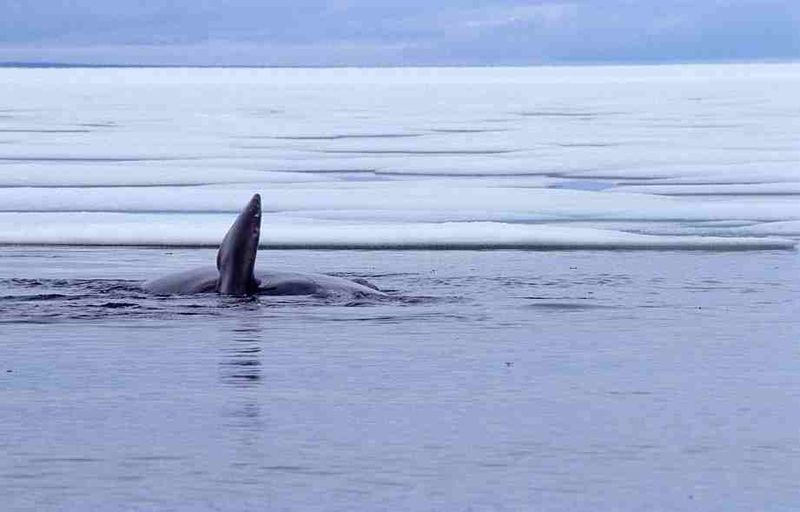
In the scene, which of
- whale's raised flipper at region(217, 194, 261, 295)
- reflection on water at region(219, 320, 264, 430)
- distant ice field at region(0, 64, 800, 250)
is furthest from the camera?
distant ice field at region(0, 64, 800, 250)

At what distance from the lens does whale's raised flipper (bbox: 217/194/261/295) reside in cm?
1064

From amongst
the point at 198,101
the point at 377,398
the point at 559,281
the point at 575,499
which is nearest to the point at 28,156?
the point at 559,281

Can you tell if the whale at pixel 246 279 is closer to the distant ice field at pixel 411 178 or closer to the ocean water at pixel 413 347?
the ocean water at pixel 413 347

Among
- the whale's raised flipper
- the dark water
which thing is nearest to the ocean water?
the dark water

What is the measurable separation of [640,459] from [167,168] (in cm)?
1872

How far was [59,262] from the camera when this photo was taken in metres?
13.6

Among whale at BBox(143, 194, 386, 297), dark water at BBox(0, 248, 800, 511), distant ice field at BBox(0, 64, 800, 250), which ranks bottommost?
dark water at BBox(0, 248, 800, 511)

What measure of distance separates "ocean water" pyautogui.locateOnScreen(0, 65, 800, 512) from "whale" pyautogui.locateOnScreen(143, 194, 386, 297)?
0.16 meters

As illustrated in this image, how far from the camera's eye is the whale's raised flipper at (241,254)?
1064 centimetres

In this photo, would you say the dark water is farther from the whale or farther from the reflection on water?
the whale

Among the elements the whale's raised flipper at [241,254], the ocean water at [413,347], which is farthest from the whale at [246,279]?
the ocean water at [413,347]

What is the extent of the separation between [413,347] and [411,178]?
14.2m

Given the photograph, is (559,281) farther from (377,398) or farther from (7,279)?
(377,398)

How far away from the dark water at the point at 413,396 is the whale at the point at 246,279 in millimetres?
164
